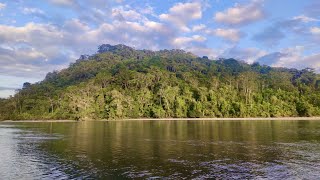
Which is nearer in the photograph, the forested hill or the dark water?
the dark water

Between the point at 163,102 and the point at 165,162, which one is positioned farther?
the point at 163,102

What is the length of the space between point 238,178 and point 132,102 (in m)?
141

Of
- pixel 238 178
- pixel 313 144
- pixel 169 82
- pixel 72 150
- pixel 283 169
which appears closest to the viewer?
pixel 238 178

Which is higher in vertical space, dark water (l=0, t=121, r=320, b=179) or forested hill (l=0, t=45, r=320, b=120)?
forested hill (l=0, t=45, r=320, b=120)

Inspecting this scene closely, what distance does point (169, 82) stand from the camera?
611ft

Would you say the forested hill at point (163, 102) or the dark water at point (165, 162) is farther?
the forested hill at point (163, 102)

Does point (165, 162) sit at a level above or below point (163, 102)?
below

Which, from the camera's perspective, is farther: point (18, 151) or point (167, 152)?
point (18, 151)

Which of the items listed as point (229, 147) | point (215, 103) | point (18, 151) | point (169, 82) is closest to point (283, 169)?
point (229, 147)

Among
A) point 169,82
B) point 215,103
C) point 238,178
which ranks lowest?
point 238,178

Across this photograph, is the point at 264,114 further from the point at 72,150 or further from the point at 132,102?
the point at 72,150

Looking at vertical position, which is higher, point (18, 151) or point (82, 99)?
point (82, 99)

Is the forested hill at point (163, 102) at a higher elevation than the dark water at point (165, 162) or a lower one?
higher

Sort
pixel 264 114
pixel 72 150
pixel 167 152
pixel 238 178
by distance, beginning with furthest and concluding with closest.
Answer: pixel 264 114 < pixel 72 150 < pixel 167 152 < pixel 238 178
